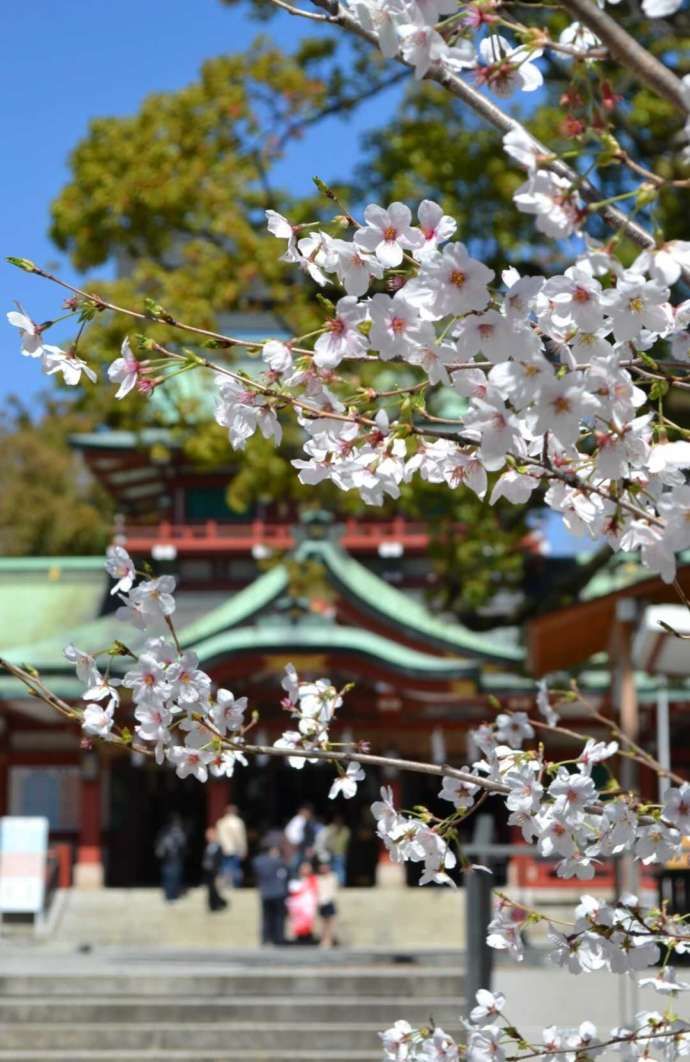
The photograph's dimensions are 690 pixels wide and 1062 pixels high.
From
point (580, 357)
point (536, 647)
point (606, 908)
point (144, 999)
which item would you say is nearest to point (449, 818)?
point (606, 908)

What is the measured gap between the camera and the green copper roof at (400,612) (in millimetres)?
23250

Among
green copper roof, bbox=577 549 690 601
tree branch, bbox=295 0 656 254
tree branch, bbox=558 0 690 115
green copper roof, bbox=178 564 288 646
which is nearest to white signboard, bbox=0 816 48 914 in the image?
green copper roof, bbox=178 564 288 646

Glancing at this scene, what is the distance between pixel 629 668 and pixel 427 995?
322 centimetres

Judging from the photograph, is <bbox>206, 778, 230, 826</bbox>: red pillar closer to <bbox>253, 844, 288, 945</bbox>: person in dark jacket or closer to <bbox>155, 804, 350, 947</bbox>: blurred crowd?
→ <bbox>155, 804, 350, 947</bbox>: blurred crowd

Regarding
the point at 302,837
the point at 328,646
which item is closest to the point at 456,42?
the point at 302,837

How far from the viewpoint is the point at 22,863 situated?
19.3 meters

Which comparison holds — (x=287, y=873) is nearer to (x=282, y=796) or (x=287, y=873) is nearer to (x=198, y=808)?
(x=282, y=796)

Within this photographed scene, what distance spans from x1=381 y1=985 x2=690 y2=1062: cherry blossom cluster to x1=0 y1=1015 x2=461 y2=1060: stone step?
8108 millimetres

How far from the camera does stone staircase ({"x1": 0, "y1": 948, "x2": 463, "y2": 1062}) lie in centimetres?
1118

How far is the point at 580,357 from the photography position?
231 cm

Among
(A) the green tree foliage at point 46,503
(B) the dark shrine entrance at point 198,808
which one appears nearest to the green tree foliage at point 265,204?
(B) the dark shrine entrance at point 198,808

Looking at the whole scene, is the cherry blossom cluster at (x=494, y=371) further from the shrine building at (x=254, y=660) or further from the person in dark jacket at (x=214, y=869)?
the person in dark jacket at (x=214, y=869)

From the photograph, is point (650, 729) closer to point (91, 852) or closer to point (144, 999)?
point (91, 852)

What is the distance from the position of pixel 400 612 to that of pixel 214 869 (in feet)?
16.6
